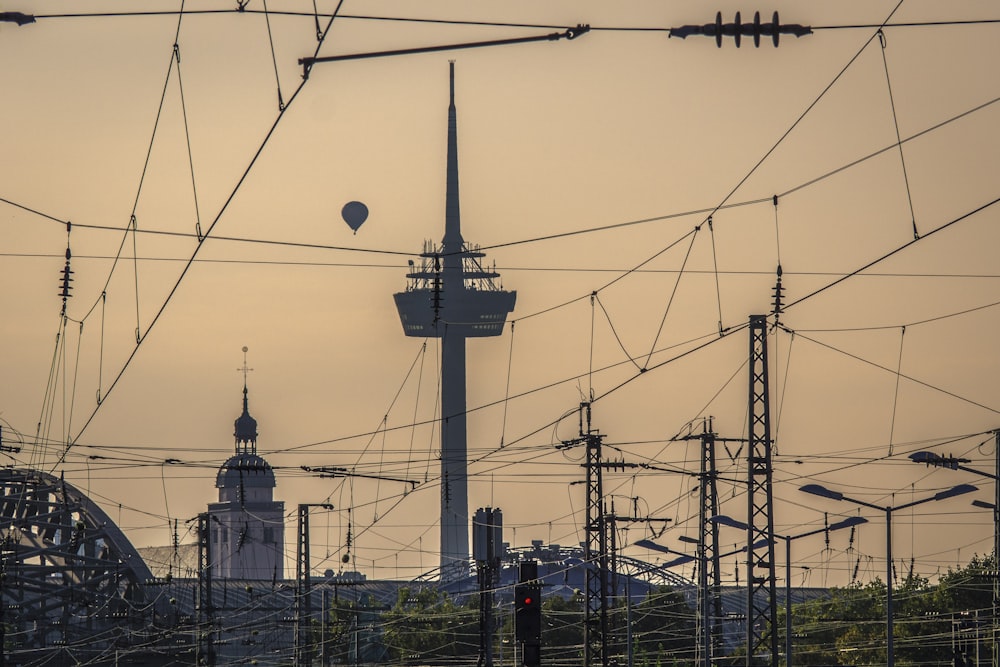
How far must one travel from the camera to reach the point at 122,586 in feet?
477

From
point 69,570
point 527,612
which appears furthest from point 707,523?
point 69,570

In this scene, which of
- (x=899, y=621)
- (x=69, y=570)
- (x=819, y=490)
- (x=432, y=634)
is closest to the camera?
(x=819, y=490)

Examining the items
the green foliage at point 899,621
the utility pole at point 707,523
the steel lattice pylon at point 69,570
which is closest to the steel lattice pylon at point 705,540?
the utility pole at point 707,523

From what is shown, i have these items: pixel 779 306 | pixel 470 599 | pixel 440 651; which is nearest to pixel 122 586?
pixel 440 651

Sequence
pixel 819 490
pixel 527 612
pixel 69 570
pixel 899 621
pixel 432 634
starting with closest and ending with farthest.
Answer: pixel 527 612 → pixel 819 490 → pixel 899 621 → pixel 69 570 → pixel 432 634

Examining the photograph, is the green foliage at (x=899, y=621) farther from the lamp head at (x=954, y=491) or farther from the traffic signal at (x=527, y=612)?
the traffic signal at (x=527, y=612)

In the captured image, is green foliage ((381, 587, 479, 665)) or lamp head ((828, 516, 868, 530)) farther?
green foliage ((381, 587, 479, 665))

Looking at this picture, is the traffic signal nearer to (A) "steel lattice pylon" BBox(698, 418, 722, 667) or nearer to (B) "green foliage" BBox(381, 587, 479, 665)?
(A) "steel lattice pylon" BBox(698, 418, 722, 667)

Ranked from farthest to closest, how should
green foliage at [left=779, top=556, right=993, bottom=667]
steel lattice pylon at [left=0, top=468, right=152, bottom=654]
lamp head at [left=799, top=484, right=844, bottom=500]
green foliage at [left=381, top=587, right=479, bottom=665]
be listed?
green foliage at [left=381, top=587, right=479, bottom=665] < steel lattice pylon at [left=0, top=468, right=152, bottom=654] < green foliage at [left=779, top=556, right=993, bottom=667] < lamp head at [left=799, top=484, right=844, bottom=500]

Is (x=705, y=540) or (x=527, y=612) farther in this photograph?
(x=705, y=540)

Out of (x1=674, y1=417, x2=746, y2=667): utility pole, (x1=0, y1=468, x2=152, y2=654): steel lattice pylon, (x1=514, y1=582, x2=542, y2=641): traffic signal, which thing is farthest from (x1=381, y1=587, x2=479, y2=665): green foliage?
(x1=514, y1=582, x2=542, y2=641): traffic signal

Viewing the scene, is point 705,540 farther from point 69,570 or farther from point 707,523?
point 69,570

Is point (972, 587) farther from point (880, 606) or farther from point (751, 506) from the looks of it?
point (751, 506)

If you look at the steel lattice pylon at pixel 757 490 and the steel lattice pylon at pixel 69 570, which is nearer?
the steel lattice pylon at pixel 757 490
